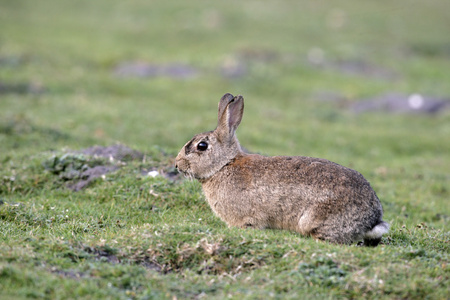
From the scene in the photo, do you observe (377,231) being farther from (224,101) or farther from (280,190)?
(224,101)

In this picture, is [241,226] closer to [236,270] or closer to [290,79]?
[236,270]

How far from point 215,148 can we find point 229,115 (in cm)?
59

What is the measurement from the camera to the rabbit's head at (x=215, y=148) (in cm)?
909

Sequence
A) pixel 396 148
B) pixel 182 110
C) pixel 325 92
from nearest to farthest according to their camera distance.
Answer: pixel 396 148, pixel 182 110, pixel 325 92

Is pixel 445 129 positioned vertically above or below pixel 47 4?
below

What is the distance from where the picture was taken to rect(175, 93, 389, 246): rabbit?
786cm

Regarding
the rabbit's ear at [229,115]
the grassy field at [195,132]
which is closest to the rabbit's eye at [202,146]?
the rabbit's ear at [229,115]

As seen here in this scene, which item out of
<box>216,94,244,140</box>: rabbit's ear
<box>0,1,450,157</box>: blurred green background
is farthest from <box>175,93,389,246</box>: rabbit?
<box>0,1,450,157</box>: blurred green background

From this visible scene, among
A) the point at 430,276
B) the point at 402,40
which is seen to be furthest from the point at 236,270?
the point at 402,40

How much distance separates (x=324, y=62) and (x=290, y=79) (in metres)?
3.91

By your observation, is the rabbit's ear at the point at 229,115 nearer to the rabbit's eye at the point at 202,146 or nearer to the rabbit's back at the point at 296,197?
the rabbit's eye at the point at 202,146

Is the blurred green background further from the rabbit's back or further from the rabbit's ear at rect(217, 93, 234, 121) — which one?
the rabbit's back

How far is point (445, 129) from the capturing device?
75.1 ft

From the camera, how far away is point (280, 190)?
325 inches
